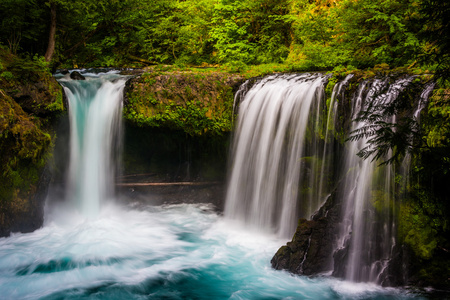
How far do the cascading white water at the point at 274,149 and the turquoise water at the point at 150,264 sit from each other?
1.69 feet

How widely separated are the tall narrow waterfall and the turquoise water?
58cm

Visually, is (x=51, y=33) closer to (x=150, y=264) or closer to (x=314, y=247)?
(x=150, y=264)

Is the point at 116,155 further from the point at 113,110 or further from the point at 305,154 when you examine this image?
the point at 305,154

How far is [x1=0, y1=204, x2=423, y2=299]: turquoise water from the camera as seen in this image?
5.40 metres

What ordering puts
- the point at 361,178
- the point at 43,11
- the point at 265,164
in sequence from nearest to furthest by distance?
the point at 361,178
the point at 265,164
the point at 43,11

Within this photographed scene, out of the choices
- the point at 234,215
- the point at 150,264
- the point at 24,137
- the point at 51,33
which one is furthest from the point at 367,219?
the point at 51,33

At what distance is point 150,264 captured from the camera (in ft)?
21.3

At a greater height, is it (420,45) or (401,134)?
(420,45)

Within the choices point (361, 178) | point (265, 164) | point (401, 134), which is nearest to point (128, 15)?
point (265, 164)

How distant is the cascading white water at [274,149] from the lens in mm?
7215

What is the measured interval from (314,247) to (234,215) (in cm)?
310

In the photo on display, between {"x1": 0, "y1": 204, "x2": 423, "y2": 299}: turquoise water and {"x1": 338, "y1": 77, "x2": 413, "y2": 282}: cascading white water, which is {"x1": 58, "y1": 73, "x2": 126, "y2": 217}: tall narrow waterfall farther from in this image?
{"x1": 338, "y1": 77, "x2": 413, "y2": 282}: cascading white water

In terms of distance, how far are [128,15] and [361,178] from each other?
11033mm

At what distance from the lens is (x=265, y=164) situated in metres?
7.85
